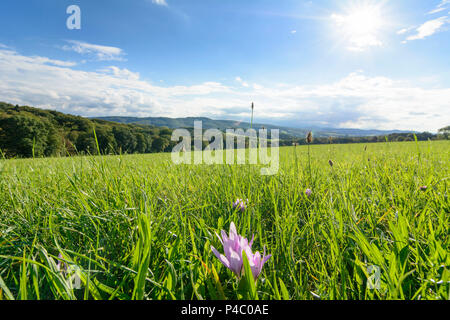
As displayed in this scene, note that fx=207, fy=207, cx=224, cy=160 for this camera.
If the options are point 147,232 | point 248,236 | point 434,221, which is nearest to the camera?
point 147,232

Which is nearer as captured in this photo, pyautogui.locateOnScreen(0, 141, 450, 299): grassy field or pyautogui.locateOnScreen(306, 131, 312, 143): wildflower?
pyautogui.locateOnScreen(0, 141, 450, 299): grassy field

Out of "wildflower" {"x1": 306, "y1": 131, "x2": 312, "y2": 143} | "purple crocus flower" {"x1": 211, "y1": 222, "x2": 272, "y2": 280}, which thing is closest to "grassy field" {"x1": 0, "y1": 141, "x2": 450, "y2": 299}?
"purple crocus flower" {"x1": 211, "y1": 222, "x2": 272, "y2": 280}

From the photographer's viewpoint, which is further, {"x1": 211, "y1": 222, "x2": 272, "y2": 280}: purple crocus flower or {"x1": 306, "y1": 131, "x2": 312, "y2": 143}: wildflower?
{"x1": 306, "y1": 131, "x2": 312, "y2": 143}: wildflower

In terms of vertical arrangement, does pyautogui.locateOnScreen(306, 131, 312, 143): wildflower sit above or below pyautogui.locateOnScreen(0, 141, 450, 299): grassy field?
above

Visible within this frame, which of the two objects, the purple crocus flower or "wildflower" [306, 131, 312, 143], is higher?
"wildflower" [306, 131, 312, 143]

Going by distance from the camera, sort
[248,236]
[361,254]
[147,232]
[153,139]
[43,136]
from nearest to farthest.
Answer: [147,232], [361,254], [248,236], [43,136], [153,139]

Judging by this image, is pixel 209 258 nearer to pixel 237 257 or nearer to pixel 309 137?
pixel 237 257

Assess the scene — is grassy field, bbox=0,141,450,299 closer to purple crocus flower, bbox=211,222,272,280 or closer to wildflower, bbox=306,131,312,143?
purple crocus flower, bbox=211,222,272,280

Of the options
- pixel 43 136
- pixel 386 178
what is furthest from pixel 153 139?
pixel 386 178

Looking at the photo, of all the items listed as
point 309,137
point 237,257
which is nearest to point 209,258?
point 237,257

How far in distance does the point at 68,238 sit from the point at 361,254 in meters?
1.49

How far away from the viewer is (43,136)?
119 feet
